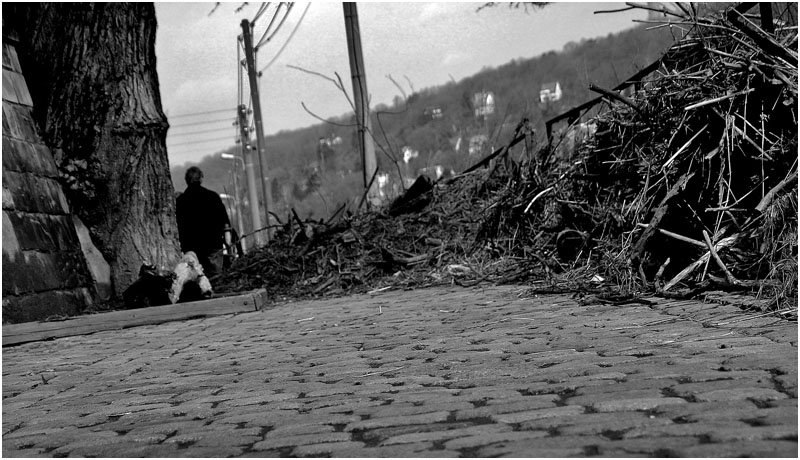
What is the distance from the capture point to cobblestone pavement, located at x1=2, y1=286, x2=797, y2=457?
272 centimetres

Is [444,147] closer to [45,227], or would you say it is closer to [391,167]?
[391,167]

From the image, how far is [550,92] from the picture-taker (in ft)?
41.3

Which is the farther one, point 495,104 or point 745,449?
point 495,104

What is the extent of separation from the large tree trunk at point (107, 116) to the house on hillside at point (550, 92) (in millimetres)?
5026

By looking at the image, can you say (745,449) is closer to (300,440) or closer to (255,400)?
(300,440)

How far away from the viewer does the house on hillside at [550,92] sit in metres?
11.9

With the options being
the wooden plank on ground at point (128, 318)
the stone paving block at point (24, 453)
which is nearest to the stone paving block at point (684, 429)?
the stone paving block at point (24, 453)

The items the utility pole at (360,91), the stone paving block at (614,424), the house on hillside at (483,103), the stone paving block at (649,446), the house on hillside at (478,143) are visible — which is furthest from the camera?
the utility pole at (360,91)

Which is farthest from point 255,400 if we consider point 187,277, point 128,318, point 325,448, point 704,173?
point 187,277

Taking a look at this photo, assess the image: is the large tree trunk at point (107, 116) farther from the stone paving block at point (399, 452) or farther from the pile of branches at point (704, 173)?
the stone paving block at point (399, 452)

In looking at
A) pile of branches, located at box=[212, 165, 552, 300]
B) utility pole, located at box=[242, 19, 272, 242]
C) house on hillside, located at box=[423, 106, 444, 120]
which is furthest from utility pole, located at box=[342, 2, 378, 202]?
utility pole, located at box=[242, 19, 272, 242]

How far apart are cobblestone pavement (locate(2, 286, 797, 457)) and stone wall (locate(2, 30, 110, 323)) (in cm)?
248

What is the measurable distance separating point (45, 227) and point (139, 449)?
7.18 metres

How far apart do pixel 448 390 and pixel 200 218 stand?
29.6ft
